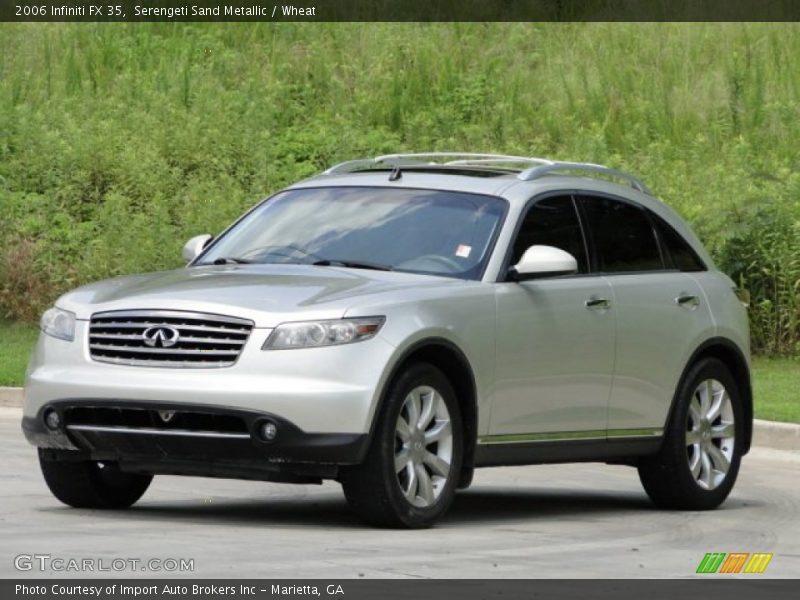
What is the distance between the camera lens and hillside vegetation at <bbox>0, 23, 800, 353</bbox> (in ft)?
82.9

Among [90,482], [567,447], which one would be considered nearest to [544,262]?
[567,447]

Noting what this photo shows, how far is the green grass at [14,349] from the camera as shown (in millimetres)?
19328

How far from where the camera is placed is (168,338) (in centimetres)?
1008

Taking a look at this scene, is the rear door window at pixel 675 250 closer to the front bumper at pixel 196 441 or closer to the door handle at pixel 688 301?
the door handle at pixel 688 301

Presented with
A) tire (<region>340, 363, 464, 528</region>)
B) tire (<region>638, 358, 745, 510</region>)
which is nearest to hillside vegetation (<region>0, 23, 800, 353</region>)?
tire (<region>638, 358, 745, 510</region>)

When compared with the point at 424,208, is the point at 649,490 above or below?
below

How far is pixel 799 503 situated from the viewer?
12844mm

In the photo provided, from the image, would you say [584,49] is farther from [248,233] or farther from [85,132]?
[248,233]

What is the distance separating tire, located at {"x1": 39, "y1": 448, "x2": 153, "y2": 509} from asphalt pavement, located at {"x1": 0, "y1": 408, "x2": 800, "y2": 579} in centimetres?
12

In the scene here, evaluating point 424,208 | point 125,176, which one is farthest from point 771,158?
point 424,208

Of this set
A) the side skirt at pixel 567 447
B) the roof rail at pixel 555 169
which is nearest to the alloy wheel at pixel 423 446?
the side skirt at pixel 567 447

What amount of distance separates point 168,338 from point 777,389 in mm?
10626
